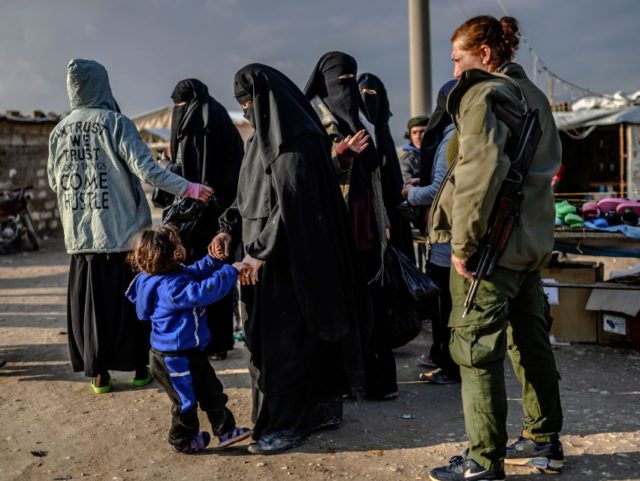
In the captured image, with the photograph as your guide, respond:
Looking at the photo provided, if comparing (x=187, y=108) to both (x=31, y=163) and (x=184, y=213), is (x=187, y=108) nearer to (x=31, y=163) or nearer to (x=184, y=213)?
(x=184, y=213)

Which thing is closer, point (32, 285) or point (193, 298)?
point (193, 298)

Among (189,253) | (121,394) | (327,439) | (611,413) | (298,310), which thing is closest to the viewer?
(298,310)

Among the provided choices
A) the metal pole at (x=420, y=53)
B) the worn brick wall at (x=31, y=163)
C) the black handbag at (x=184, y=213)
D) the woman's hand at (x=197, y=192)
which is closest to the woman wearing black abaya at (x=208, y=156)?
the black handbag at (x=184, y=213)

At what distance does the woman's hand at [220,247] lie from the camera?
11.8 ft

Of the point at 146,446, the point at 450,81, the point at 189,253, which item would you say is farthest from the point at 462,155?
the point at 189,253

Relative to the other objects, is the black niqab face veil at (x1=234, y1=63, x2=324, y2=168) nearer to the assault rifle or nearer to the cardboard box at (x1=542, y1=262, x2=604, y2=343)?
the assault rifle

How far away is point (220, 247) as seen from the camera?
11.9 feet

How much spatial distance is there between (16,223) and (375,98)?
33.2ft

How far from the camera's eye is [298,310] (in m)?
3.43

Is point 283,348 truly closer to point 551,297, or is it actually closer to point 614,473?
point 614,473

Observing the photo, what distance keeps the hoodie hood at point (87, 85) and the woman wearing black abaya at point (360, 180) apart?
54.5 inches

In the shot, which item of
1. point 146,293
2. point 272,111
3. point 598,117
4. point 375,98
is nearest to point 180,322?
point 146,293

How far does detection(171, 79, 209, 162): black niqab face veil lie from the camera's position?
201 inches

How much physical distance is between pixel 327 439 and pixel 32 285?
22.4 ft
